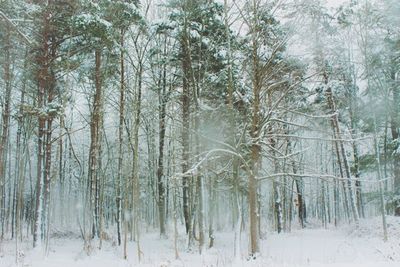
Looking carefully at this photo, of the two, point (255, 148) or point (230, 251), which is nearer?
point (255, 148)

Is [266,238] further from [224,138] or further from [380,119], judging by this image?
[380,119]

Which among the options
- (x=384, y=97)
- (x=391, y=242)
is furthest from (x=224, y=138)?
(x=384, y=97)

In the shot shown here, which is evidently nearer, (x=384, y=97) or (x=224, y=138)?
(x=224, y=138)

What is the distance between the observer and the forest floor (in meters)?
13.4

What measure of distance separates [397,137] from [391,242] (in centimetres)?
819

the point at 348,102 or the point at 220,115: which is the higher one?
the point at 348,102

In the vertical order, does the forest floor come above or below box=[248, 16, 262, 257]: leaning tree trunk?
below

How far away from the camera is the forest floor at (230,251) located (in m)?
13.4

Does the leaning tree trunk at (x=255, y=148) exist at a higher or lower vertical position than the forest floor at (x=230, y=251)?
higher

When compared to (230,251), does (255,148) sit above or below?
above

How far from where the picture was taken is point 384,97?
22969mm

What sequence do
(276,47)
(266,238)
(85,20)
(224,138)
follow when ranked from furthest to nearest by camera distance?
(266,238)
(224,138)
(85,20)
(276,47)

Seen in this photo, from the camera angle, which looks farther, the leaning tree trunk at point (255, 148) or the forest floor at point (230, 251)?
the forest floor at point (230, 251)

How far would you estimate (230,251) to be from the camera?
57.6 feet
